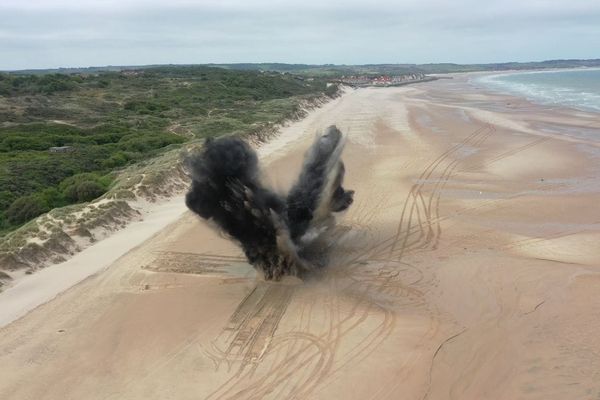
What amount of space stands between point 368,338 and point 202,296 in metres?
4.24

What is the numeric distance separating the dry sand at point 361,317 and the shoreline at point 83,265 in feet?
1.18

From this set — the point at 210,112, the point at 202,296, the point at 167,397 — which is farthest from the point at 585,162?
the point at 210,112

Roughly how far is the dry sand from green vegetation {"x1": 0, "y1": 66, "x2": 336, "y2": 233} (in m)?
6.75

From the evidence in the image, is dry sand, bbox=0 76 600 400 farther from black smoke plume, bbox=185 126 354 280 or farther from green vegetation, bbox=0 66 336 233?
green vegetation, bbox=0 66 336 233

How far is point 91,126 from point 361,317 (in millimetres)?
33561

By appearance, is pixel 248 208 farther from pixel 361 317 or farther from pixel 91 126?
pixel 91 126

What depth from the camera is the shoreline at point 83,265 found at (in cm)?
1167

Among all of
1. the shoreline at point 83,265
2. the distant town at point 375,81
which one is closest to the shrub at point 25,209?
the shoreline at point 83,265

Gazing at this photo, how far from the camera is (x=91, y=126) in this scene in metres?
38.3

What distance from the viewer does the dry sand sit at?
28.6ft

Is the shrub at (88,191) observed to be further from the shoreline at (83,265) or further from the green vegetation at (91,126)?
the shoreline at (83,265)

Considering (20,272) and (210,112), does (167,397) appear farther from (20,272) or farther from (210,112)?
(210,112)

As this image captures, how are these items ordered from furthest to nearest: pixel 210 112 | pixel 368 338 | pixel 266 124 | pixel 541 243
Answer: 1. pixel 210 112
2. pixel 266 124
3. pixel 541 243
4. pixel 368 338

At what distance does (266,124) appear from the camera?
3656 cm
